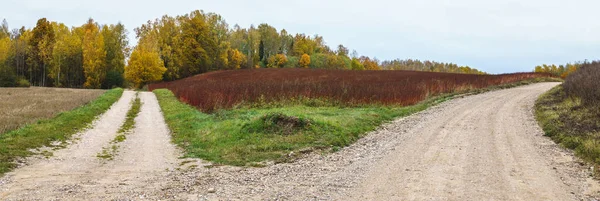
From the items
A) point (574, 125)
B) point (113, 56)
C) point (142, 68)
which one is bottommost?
point (574, 125)

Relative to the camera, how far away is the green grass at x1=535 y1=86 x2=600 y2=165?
8.96m

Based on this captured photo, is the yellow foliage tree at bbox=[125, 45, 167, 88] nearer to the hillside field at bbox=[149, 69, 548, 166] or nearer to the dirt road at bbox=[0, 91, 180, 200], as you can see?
the hillside field at bbox=[149, 69, 548, 166]

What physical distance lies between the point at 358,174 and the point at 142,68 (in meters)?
52.4

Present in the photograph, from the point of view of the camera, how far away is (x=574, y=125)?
38.7 ft

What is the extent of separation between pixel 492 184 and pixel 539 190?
691mm

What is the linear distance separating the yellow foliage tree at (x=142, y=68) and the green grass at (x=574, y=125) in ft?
163

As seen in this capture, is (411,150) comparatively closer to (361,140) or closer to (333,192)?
(361,140)

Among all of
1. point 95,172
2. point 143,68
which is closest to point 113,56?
point 143,68

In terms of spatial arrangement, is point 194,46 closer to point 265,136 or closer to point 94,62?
point 94,62

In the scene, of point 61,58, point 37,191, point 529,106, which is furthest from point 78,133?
point 61,58

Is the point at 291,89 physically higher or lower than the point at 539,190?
higher

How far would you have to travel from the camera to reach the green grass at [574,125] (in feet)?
29.4

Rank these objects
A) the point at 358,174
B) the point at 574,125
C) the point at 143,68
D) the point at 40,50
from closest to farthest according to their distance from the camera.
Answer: the point at 358,174 → the point at 574,125 → the point at 143,68 → the point at 40,50

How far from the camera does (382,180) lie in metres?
7.00
